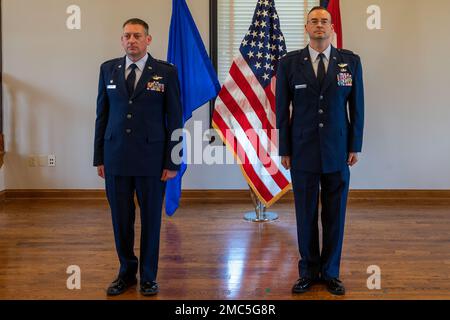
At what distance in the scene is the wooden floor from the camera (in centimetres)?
269

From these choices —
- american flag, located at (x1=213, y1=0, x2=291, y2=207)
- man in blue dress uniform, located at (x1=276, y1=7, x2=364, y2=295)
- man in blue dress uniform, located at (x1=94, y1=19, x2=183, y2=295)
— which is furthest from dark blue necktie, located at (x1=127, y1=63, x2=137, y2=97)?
american flag, located at (x1=213, y1=0, x2=291, y2=207)

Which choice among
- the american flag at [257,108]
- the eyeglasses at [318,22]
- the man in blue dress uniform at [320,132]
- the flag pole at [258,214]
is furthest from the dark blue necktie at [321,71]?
the flag pole at [258,214]

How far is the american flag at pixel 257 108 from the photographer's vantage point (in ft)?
13.8

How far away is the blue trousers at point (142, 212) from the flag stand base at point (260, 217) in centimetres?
179

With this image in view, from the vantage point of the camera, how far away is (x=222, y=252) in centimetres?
338

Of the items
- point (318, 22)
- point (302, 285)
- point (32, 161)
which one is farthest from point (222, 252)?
point (32, 161)

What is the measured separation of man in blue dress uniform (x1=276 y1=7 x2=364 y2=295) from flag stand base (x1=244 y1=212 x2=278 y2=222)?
1598 mm

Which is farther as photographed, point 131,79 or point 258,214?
point 258,214

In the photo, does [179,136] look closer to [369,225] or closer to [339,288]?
[339,288]

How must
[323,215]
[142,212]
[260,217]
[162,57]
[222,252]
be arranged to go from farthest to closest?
[162,57] → [260,217] → [222,252] → [323,215] → [142,212]

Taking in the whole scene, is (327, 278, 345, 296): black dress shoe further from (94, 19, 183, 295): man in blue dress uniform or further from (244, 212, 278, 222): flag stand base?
(244, 212, 278, 222): flag stand base

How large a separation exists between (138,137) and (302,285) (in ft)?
3.84

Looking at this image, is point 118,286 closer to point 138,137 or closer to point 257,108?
point 138,137
